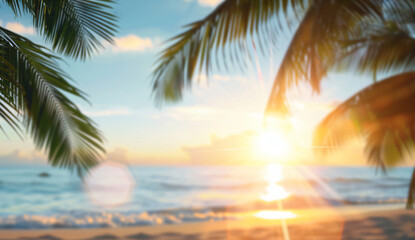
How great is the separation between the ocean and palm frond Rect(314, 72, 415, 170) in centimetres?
505

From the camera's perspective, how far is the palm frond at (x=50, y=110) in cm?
225

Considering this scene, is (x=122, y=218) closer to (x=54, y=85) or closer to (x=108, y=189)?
(x=108, y=189)

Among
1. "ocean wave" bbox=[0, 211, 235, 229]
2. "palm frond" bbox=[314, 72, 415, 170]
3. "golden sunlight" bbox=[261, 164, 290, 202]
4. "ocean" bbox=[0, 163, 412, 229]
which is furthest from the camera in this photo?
"golden sunlight" bbox=[261, 164, 290, 202]

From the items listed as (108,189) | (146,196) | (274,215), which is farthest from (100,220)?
(108,189)

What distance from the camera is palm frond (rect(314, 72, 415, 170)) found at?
161 inches

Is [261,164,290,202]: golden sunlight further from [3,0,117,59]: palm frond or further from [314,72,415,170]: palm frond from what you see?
[3,0,117,59]: palm frond

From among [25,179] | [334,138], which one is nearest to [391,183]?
[334,138]

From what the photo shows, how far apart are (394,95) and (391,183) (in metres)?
20.7

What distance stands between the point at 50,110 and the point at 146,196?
563 inches

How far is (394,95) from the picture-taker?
4.10 metres

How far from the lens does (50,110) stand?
237cm

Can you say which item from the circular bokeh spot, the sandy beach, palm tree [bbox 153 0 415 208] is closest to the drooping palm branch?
palm tree [bbox 153 0 415 208]

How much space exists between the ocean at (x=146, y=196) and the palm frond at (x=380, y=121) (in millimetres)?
5048

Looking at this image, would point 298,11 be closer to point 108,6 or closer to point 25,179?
point 108,6
